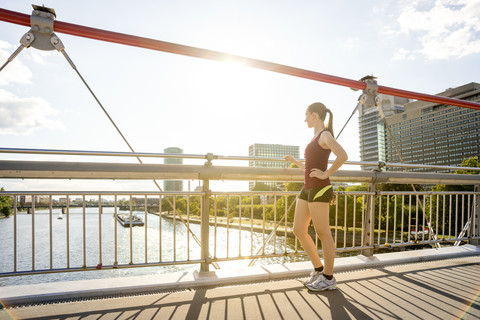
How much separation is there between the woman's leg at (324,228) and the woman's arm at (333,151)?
0.86 feet

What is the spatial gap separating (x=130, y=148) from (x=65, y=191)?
0.72m

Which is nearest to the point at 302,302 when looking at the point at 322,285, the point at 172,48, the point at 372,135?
the point at 322,285

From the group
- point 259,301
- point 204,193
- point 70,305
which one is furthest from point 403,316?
point 70,305

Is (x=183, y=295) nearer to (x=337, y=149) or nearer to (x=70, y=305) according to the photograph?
(x=70, y=305)

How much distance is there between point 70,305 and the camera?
233cm

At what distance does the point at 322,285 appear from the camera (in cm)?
267

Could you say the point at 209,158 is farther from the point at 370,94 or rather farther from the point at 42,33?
the point at 370,94

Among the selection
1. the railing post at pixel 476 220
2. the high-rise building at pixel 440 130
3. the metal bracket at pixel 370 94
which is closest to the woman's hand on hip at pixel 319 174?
the metal bracket at pixel 370 94

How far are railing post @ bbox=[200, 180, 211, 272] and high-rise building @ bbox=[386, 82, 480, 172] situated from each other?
92.7m

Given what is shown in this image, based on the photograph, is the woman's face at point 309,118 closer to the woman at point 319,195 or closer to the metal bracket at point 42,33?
the woman at point 319,195

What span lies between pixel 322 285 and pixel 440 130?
112055 millimetres

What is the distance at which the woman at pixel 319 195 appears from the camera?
8.73 feet

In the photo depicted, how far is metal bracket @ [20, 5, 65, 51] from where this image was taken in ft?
8.45

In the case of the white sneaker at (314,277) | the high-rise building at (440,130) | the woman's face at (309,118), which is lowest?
the white sneaker at (314,277)
